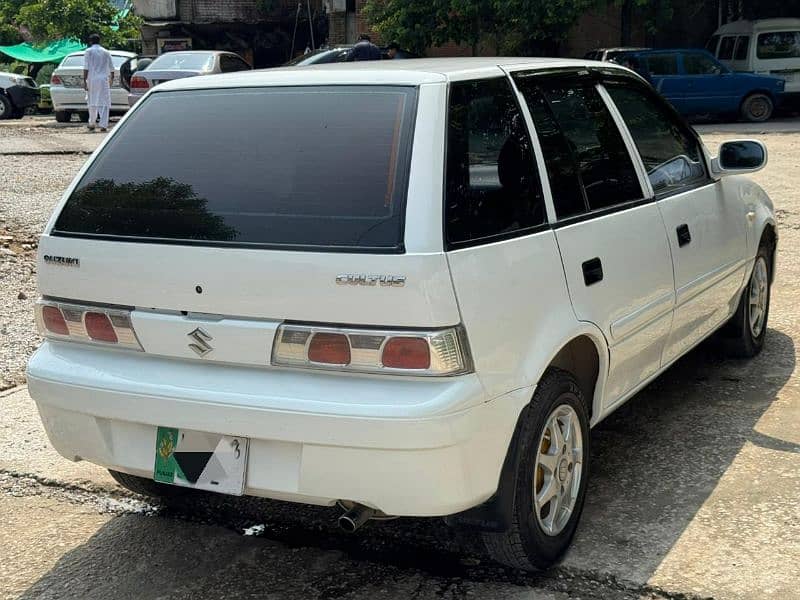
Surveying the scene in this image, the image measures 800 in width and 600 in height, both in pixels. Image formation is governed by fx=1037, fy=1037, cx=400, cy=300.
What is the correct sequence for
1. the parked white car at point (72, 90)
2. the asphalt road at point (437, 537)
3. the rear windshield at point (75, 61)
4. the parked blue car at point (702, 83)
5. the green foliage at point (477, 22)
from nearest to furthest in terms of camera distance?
Result: the asphalt road at point (437, 537)
the parked blue car at point (702, 83)
the parked white car at point (72, 90)
the rear windshield at point (75, 61)
the green foliage at point (477, 22)

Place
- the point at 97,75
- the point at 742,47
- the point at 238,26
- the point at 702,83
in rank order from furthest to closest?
the point at 238,26, the point at 742,47, the point at 702,83, the point at 97,75

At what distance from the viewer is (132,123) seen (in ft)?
12.1

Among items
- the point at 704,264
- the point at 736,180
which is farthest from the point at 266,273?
the point at 736,180

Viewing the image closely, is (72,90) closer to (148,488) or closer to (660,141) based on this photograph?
(660,141)

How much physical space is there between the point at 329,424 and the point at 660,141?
250 centimetres

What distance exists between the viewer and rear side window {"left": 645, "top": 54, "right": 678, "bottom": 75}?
22.3m

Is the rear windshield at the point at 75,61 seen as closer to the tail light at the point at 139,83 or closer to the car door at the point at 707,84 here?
the tail light at the point at 139,83

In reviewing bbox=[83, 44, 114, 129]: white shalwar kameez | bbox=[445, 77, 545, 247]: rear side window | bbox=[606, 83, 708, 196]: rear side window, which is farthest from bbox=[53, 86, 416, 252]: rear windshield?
bbox=[83, 44, 114, 129]: white shalwar kameez

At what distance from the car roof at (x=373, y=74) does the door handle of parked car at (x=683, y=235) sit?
3.24 feet

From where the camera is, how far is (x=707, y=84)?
878 inches

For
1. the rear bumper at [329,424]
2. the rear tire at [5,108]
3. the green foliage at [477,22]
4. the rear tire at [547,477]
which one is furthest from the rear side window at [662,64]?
the rear bumper at [329,424]

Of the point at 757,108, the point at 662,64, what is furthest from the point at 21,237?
the point at 757,108

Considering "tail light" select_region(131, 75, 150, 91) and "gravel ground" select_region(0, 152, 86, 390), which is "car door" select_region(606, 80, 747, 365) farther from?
"tail light" select_region(131, 75, 150, 91)

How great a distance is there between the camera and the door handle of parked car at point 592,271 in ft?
11.9
